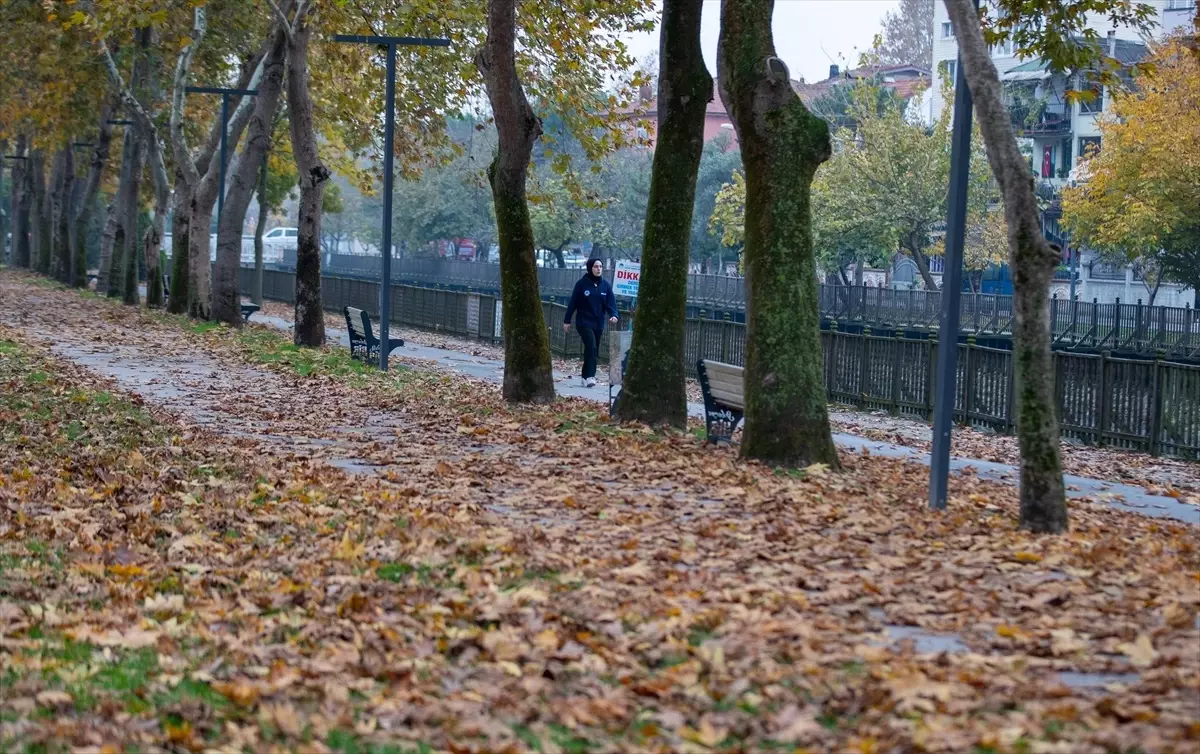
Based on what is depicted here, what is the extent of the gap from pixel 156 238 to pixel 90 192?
313 inches

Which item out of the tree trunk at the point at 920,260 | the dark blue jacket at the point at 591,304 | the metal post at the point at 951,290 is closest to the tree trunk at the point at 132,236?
the dark blue jacket at the point at 591,304

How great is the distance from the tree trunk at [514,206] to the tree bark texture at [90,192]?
27.7 m

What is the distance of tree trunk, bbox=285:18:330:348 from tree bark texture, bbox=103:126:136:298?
1482 centimetres

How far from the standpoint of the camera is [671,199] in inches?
598

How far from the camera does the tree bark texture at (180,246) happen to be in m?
34.7

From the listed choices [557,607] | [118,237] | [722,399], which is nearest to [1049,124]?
[118,237]

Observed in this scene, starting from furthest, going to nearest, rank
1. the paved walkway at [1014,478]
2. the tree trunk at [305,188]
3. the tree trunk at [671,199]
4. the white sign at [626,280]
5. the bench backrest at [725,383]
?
the white sign at [626,280], the tree trunk at [305,188], the tree trunk at [671,199], the bench backrest at [725,383], the paved walkway at [1014,478]

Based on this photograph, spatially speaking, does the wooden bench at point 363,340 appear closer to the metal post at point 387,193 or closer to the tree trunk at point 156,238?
the metal post at point 387,193

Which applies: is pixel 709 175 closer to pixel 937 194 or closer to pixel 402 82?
pixel 937 194

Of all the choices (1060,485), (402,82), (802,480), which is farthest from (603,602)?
(402,82)

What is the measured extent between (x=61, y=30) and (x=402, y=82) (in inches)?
299

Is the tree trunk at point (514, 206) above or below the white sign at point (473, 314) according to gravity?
above

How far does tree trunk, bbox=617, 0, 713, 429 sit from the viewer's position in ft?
49.7

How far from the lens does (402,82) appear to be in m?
31.5
